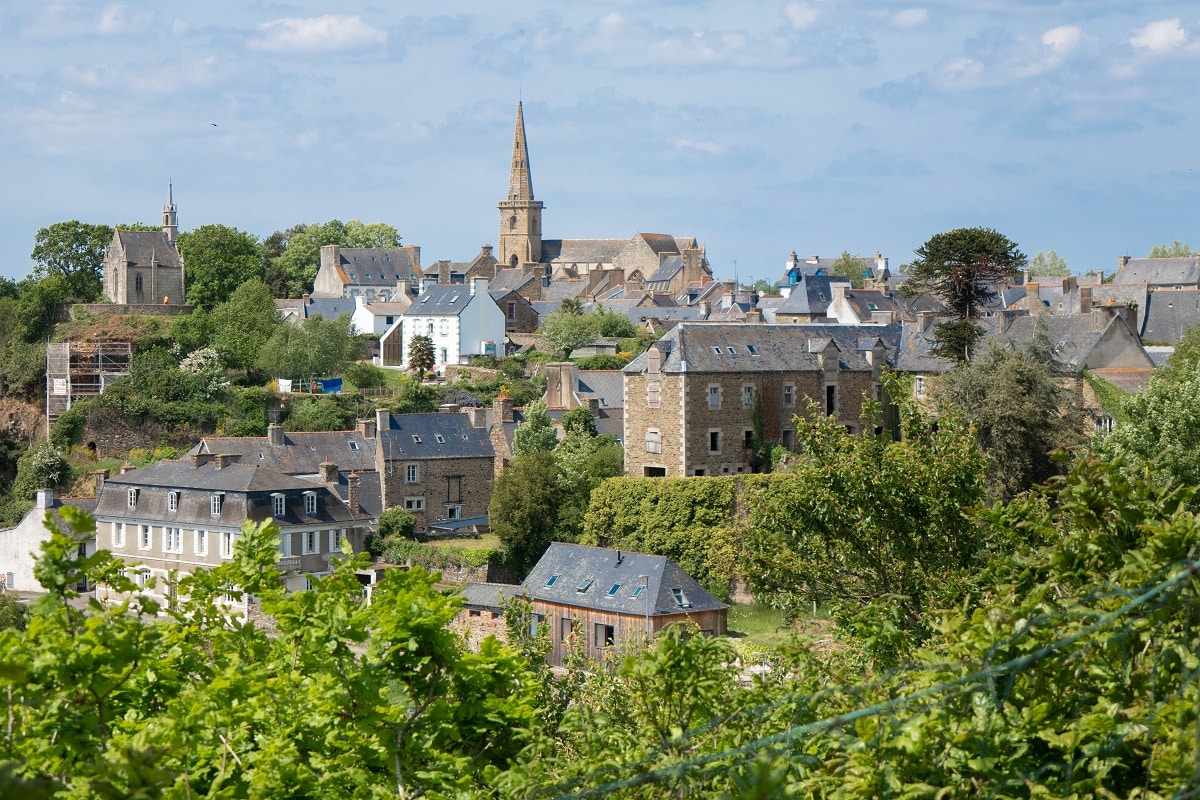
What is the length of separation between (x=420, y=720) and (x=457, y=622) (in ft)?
78.3

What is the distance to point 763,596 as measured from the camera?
56.1ft

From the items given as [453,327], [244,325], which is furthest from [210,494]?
[453,327]

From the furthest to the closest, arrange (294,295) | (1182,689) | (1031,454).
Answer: (294,295) → (1031,454) → (1182,689)

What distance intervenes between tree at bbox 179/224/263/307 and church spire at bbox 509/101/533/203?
36327mm

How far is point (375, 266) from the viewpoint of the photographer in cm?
9812

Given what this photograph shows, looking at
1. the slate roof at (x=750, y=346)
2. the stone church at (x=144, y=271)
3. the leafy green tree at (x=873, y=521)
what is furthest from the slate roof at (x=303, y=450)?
the leafy green tree at (x=873, y=521)

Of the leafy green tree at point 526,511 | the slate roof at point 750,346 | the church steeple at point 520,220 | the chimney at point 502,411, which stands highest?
the church steeple at point 520,220

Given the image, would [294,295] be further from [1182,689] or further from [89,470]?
[1182,689]

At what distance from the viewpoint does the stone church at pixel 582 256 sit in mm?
97188

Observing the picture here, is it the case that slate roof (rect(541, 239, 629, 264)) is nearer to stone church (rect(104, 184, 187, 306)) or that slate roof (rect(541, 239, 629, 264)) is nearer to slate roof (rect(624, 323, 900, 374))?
stone church (rect(104, 184, 187, 306))

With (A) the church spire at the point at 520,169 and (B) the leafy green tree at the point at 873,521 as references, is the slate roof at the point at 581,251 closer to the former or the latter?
(A) the church spire at the point at 520,169

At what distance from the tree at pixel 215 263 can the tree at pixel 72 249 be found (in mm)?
5122

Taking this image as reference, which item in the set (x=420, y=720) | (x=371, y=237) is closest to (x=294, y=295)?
(x=371, y=237)

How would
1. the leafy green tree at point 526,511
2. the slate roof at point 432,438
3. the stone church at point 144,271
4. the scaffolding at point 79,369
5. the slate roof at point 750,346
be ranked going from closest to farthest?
1. the slate roof at point 750,346
2. the leafy green tree at point 526,511
3. the slate roof at point 432,438
4. the scaffolding at point 79,369
5. the stone church at point 144,271
